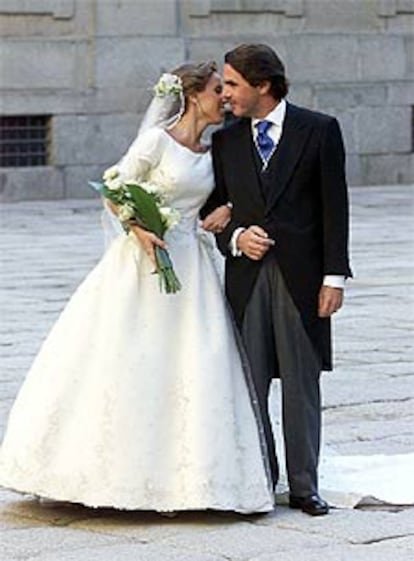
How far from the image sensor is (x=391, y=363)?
11.3 m

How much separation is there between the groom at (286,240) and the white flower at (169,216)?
204 millimetres

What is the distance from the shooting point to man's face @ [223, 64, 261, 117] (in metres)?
7.38

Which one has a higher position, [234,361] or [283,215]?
[283,215]

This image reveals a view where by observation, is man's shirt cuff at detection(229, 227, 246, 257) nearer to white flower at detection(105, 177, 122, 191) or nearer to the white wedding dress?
the white wedding dress

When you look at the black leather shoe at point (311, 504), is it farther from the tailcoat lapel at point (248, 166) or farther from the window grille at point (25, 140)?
the window grille at point (25, 140)

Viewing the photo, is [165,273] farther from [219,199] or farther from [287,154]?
[287,154]

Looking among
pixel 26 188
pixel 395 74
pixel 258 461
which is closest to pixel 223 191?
pixel 258 461

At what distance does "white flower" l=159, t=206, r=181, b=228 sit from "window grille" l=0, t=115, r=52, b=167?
51.4 ft

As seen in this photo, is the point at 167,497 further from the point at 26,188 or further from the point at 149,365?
the point at 26,188

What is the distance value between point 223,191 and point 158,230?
37 cm

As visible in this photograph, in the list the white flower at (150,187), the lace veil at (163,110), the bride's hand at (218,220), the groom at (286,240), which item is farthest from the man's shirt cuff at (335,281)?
the lace veil at (163,110)

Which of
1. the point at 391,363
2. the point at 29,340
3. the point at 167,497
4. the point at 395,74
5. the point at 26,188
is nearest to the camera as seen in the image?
the point at 167,497

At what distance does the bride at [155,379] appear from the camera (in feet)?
23.8

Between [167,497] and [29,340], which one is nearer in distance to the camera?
[167,497]
